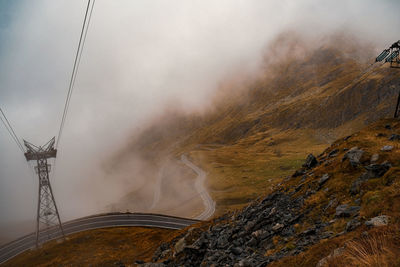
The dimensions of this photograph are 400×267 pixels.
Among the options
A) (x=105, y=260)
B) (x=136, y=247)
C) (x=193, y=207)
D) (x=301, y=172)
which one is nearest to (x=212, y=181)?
(x=193, y=207)

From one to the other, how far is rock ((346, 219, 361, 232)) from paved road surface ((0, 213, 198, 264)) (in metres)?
81.8

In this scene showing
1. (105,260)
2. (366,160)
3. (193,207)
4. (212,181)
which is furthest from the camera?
(212,181)

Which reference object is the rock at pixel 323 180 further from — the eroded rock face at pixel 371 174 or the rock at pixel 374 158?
the rock at pixel 374 158

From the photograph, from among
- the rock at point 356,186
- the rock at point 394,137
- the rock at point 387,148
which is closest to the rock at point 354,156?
the rock at point 387,148

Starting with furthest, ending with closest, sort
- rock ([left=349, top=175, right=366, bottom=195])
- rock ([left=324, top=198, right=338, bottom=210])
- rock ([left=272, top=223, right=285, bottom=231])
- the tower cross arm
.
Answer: the tower cross arm < rock ([left=272, top=223, right=285, bottom=231]) < rock ([left=349, top=175, right=366, bottom=195]) < rock ([left=324, top=198, right=338, bottom=210])

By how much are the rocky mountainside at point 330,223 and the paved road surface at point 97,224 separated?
215 feet

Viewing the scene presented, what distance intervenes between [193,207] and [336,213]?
383 ft

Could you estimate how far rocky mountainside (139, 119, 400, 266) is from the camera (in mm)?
12789

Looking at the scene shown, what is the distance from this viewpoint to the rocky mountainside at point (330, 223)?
12789mm

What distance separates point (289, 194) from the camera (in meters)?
31.7

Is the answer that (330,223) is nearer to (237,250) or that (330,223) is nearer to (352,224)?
(352,224)

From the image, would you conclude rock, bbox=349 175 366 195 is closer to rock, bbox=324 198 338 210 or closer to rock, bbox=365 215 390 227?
rock, bbox=324 198 338 210

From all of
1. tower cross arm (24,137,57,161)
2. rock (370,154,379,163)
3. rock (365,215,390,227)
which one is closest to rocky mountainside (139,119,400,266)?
rock (365,215,390,227)

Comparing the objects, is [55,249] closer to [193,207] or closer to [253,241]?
[193,207]
